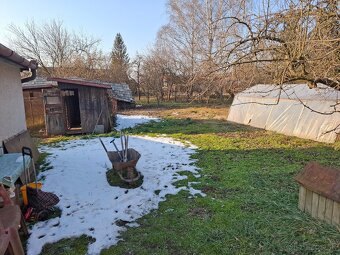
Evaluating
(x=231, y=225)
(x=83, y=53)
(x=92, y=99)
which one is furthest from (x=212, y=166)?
(x=83, y=53)

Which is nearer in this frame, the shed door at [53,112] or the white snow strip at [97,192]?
the white snow strip at [97,192]

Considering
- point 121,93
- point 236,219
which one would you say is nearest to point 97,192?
point 236,219

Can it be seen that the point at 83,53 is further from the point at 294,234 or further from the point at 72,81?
the point at 294,234

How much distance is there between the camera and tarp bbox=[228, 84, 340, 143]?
29.2 feet

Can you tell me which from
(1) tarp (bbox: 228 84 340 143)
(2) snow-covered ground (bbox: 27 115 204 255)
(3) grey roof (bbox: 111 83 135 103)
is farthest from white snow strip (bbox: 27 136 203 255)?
(3) grey roof (bbox: 111 83 135 103)

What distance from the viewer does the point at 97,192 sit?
4.96 metres

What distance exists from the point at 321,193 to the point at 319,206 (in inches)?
9.2

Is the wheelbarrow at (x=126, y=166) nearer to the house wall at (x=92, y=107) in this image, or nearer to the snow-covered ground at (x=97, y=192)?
the snow-covered ground at (x=97, y=192)

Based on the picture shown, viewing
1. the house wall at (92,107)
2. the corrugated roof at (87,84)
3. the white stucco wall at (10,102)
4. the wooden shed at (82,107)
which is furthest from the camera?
the house wall at (92,107)

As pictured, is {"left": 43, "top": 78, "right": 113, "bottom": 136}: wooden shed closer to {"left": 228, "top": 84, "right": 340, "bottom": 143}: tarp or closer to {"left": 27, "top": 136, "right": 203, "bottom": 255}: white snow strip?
{"left": 27, "top": 136, "right": 203, "bottom": 255}: white snow strip

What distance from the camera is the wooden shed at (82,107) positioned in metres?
11.1

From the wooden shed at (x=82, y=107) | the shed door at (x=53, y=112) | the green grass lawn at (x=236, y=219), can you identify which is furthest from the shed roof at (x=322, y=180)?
the shed door at (x=53, y=112)

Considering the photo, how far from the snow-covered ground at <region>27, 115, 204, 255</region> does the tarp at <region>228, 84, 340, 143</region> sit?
324cm

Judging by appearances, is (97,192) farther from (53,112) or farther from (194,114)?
(194,114)
